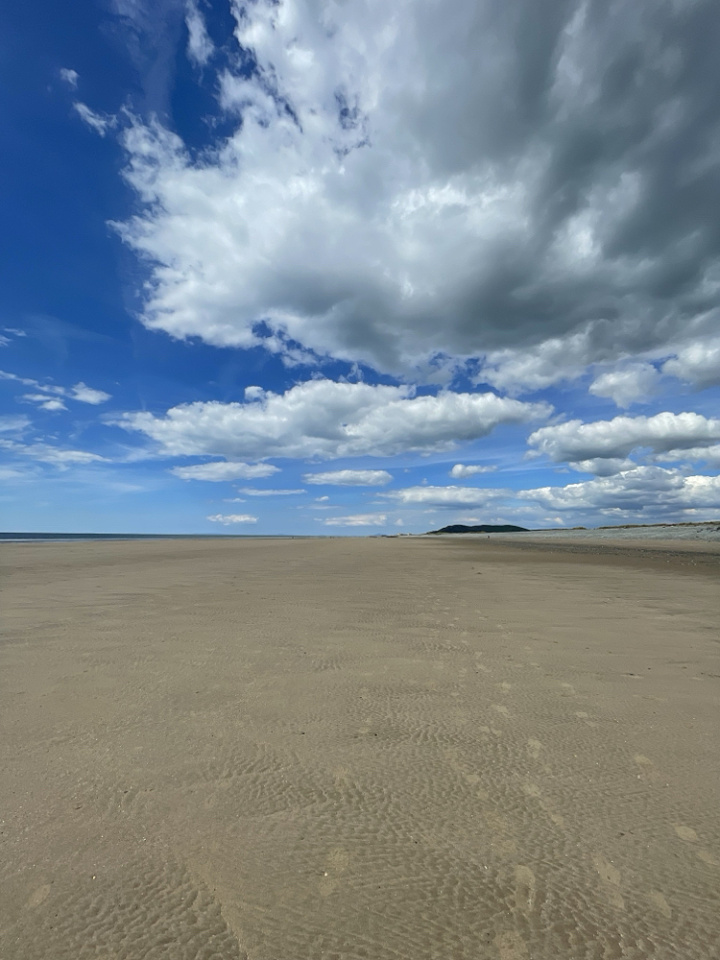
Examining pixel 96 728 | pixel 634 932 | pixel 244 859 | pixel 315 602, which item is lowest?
pixel 634 932

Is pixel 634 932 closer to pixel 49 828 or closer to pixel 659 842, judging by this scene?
pixel 659 842

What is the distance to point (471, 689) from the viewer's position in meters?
5.24

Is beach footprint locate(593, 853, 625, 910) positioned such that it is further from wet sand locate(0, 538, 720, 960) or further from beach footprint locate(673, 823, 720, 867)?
beach footprint locate(673, 823, 720, 867)

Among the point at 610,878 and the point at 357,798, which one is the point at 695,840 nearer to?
the point at 610,878

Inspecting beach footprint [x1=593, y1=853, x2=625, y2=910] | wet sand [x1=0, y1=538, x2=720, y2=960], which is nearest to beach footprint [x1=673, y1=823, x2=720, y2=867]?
wet sand [x1=0, y1=538, x2=720, y2=960]

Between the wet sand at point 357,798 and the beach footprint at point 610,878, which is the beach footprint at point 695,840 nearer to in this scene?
the wet sand at point 357,798

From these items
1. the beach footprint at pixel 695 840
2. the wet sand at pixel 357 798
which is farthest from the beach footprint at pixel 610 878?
the beach footprint at pixel 695 840

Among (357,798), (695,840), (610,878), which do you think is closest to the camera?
(610,878)

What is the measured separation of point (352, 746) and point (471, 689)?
1806 mm

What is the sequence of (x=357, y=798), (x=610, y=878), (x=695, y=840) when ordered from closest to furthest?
(x=610, y=878) < (x=695, y=840) < (x=357, y=798)

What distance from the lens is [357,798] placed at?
324 centimetres

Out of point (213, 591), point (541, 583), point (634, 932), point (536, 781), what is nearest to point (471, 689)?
point (536, 781)

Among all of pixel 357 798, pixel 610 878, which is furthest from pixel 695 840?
pixel 357 798

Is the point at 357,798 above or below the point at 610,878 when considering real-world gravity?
above
